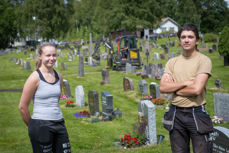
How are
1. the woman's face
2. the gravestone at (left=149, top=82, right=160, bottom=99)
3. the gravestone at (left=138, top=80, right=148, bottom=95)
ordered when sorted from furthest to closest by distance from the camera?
1. the gravestone at (left=138, top=80, right=148, bottom=95)
2. the gravestone at (left=149, top=82, right=160, bottom=99)
3. the woman's face

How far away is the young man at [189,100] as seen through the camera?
3.49m

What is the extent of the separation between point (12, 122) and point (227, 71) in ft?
54.4

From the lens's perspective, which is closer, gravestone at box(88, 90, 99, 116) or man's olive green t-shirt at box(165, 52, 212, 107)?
man's olive green t-shirt at box(165, 52, 212, 107)

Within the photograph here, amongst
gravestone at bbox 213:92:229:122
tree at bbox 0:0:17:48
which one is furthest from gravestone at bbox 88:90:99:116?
tree at bbox 0:0:17:48

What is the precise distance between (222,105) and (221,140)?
480cm

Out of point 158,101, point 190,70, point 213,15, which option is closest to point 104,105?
point 158,101

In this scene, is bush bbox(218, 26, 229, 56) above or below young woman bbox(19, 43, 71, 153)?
above

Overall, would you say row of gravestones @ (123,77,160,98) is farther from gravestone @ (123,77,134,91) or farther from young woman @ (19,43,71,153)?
young woman @ (19,43,71,153)

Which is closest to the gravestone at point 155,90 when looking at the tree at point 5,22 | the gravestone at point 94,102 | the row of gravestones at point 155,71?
the gravestone at point 94,102

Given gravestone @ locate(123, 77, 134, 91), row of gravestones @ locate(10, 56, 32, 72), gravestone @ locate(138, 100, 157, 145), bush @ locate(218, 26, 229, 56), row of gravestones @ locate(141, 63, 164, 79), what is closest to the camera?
gravestone @ locate(138, 100, 157, 145)

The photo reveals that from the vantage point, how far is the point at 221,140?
4906 mm

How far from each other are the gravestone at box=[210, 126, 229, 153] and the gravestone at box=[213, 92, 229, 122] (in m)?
4.46

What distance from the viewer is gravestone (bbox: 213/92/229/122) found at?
926 cm

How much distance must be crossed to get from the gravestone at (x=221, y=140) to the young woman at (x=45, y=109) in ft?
8.61
